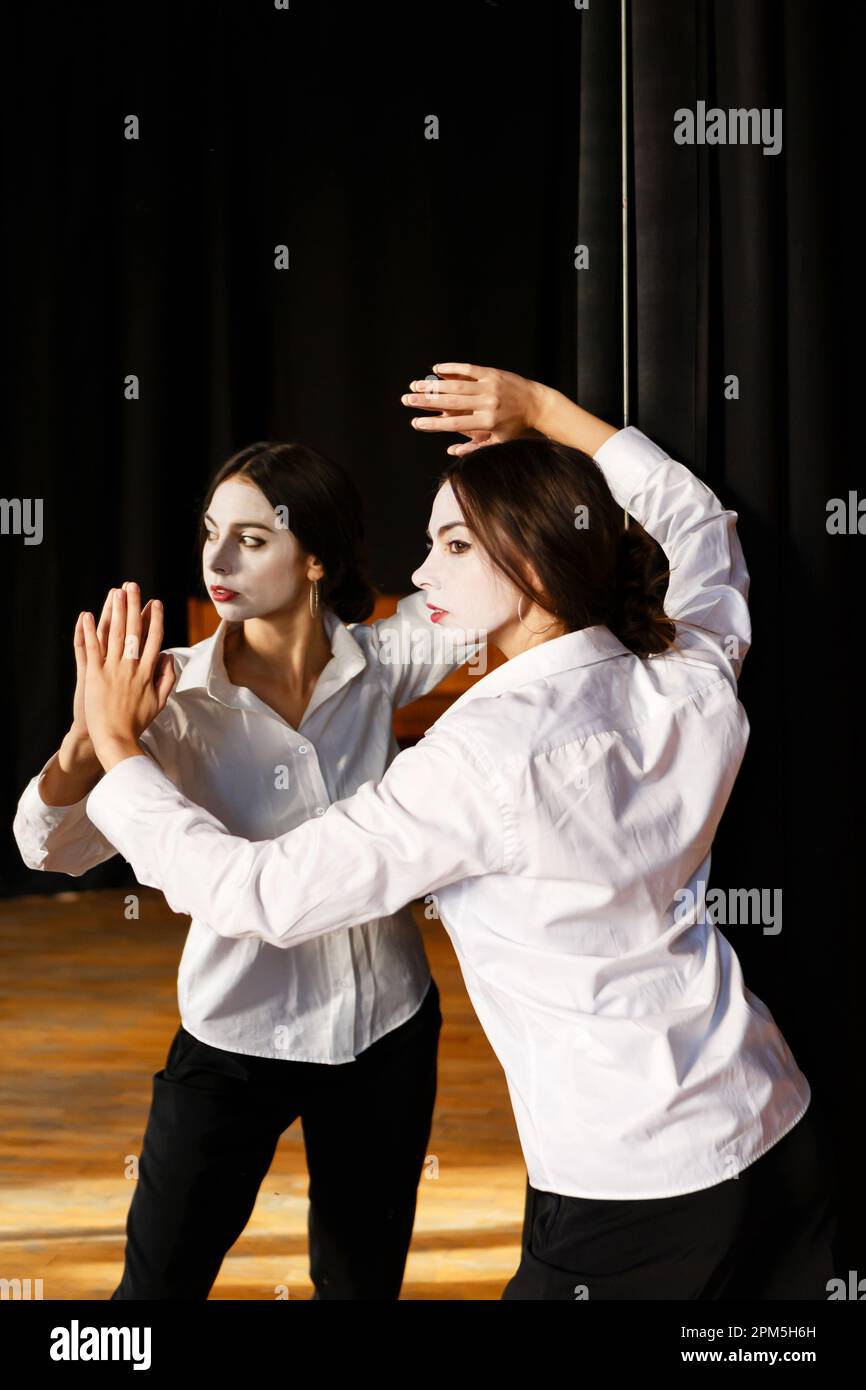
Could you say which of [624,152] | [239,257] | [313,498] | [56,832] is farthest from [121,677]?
[239,257]

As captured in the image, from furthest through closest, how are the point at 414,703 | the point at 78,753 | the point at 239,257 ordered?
the point at 239,257, the point at 414,703, the point at 78,753

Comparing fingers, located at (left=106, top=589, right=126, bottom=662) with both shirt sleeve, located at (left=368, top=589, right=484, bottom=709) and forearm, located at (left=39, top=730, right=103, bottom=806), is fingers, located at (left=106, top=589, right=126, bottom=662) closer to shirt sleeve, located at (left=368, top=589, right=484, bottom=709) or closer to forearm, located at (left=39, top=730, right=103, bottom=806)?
forearm, located at (left=39, top=730, right=103, bottom=806)

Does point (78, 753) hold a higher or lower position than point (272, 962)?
higher

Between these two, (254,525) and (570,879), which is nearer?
(570,879)

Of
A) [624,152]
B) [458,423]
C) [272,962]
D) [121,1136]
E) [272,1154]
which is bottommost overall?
[121,1136]

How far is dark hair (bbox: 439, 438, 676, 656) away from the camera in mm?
1105

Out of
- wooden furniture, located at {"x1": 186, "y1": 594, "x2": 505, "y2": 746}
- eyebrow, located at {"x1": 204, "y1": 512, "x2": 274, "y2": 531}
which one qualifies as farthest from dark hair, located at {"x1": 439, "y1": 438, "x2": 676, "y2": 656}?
wooden furniture, located at {"x1": 186, "y1": 594, "x2": 505, "y2": 746}

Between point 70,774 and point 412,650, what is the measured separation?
45 centimetres

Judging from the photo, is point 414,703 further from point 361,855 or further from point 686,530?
point 361,855

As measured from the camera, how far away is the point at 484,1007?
1105mm

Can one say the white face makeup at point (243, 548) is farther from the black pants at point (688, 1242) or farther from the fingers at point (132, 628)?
the black pants at point (688, 1242)

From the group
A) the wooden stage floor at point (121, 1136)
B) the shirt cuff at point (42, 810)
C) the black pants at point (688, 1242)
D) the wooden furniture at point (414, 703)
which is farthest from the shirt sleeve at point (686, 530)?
the wooden furniture at point (414, 703)

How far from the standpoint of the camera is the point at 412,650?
1558 millimetres

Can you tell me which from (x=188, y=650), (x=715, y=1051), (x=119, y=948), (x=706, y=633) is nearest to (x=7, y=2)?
(x=119, y=948)
